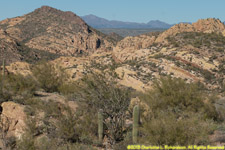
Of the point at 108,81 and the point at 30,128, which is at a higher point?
the point at 108,81

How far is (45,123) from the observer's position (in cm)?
1164

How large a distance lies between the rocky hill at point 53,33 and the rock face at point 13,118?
71274 millimetres

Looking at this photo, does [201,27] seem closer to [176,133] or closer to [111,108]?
[111,108]

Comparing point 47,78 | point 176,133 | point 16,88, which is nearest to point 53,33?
point 47,78

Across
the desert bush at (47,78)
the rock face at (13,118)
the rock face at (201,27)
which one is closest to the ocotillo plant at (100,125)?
the rock face at (13,118)

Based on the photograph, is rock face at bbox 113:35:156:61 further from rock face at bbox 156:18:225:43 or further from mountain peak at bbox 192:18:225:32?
mountain peak at bbox 192:18:225:32

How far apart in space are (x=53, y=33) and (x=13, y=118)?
9703 cm

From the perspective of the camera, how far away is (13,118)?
41.3 feet

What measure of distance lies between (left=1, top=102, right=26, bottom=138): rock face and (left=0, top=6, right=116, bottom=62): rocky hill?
71274 millimetres

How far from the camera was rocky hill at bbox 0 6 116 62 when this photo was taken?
92.9m

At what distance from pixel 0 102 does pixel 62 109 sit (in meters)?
3.86

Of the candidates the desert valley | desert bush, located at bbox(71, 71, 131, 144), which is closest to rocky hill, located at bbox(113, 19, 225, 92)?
the desert valley

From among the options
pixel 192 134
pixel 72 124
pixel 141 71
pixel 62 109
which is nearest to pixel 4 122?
pixel 62 109

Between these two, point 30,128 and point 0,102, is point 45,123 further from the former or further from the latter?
point 0,102
